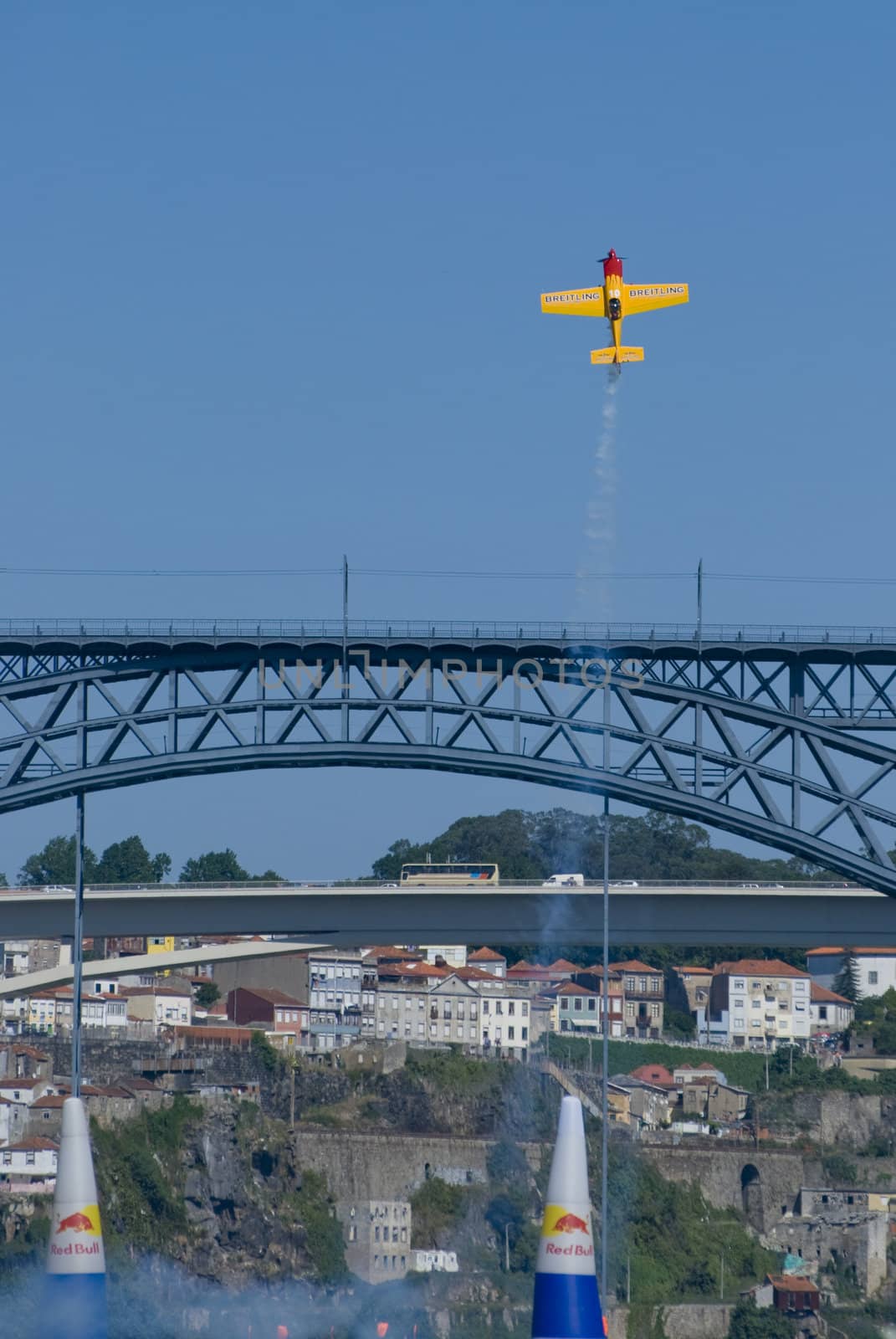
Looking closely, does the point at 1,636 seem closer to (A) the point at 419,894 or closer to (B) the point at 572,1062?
(A) the point at 419,894

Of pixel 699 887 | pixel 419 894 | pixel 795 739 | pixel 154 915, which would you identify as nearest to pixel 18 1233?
pixel 154 915

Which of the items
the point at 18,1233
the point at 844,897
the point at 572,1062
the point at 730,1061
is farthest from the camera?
the point at 730,1061

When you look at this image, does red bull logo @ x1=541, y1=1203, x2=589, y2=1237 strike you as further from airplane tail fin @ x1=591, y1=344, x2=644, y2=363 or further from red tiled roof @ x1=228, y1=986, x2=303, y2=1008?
red tiled roof @ x1=228, y1=986, x2=303, y2=1008

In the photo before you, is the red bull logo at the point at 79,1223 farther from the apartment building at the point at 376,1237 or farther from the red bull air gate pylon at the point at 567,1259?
the apartment building at the point at 376,1237

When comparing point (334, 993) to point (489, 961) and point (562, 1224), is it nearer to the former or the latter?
point (489, 961)

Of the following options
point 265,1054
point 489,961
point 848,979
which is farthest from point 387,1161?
point 848,979

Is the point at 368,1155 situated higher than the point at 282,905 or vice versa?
the point at 282,905

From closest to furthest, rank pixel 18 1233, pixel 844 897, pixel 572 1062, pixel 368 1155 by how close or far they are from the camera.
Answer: pixel 844 897
pixel 18 1233
pixel 368 1155
pixel 572 1062
